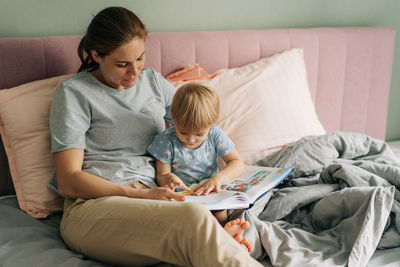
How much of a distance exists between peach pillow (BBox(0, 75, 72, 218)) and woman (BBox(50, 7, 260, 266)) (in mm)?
75

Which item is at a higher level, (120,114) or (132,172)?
(120,114)

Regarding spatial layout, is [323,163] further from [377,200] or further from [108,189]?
[108,189]

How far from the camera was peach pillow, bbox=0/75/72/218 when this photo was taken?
4.81 feet

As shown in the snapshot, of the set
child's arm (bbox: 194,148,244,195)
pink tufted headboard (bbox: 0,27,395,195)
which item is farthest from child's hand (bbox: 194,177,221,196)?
pink tufted headboard (bbox: 0,27,395,195)

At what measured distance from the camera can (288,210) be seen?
140 cm

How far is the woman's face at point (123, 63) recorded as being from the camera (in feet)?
4.53

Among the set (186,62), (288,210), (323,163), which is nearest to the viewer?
(288,210)

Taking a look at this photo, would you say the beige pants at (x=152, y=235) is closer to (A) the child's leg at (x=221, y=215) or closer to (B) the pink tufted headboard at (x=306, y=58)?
(A) the child's leg at (x=221, y=215)

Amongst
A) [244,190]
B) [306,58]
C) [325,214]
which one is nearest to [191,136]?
[244,190]

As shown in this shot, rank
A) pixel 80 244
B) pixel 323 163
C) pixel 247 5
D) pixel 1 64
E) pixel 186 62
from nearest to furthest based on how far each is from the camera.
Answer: pixel 80 244
pixel 1 64
pixel 323 163
pixel 186 62
pixel 247 5

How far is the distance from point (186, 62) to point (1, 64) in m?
0.71

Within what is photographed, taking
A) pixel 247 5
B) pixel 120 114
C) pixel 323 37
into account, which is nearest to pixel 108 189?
pixel 120 114

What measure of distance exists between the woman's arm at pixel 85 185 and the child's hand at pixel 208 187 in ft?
0.37

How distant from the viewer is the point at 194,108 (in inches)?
52.6
